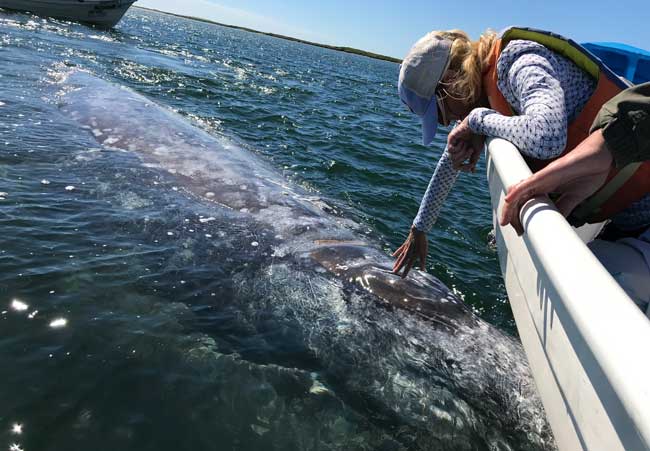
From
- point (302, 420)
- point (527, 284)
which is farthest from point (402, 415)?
point (527, 284)

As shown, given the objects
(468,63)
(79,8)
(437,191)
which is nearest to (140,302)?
(437,191)

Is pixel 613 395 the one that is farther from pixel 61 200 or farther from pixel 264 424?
pixel 61 200

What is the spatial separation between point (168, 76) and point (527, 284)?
63.2 ft

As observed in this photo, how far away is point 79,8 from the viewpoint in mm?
34781

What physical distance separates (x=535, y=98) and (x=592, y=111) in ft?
1.97

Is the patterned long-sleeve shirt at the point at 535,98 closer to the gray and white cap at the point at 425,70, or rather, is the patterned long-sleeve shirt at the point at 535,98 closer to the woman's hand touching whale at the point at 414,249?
the gray and white cap at the point at 425,70

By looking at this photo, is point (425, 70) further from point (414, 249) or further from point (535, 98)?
point (414, 249)

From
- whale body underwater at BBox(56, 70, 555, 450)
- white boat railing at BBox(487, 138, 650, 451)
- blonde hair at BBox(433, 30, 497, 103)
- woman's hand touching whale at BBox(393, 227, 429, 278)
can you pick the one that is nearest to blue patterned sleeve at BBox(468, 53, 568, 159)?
white boat railing at BBox(487, 138, 650, 451)

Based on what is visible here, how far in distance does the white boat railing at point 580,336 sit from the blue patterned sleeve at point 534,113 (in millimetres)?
136

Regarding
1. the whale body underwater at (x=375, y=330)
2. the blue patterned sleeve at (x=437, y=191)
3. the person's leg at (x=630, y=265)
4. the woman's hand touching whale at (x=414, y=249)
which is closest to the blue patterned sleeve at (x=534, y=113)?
the person's leg at (x=630, y=265)

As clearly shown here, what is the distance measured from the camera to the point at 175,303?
14.7ft

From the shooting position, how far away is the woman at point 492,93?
252 centimetres

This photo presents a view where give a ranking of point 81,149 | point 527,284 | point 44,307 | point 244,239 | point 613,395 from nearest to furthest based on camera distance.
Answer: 1. point 613,395
2. point 527,284
3. point 44,307
4. point 244,239
5. point 81,149

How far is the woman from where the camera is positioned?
8.28ft
